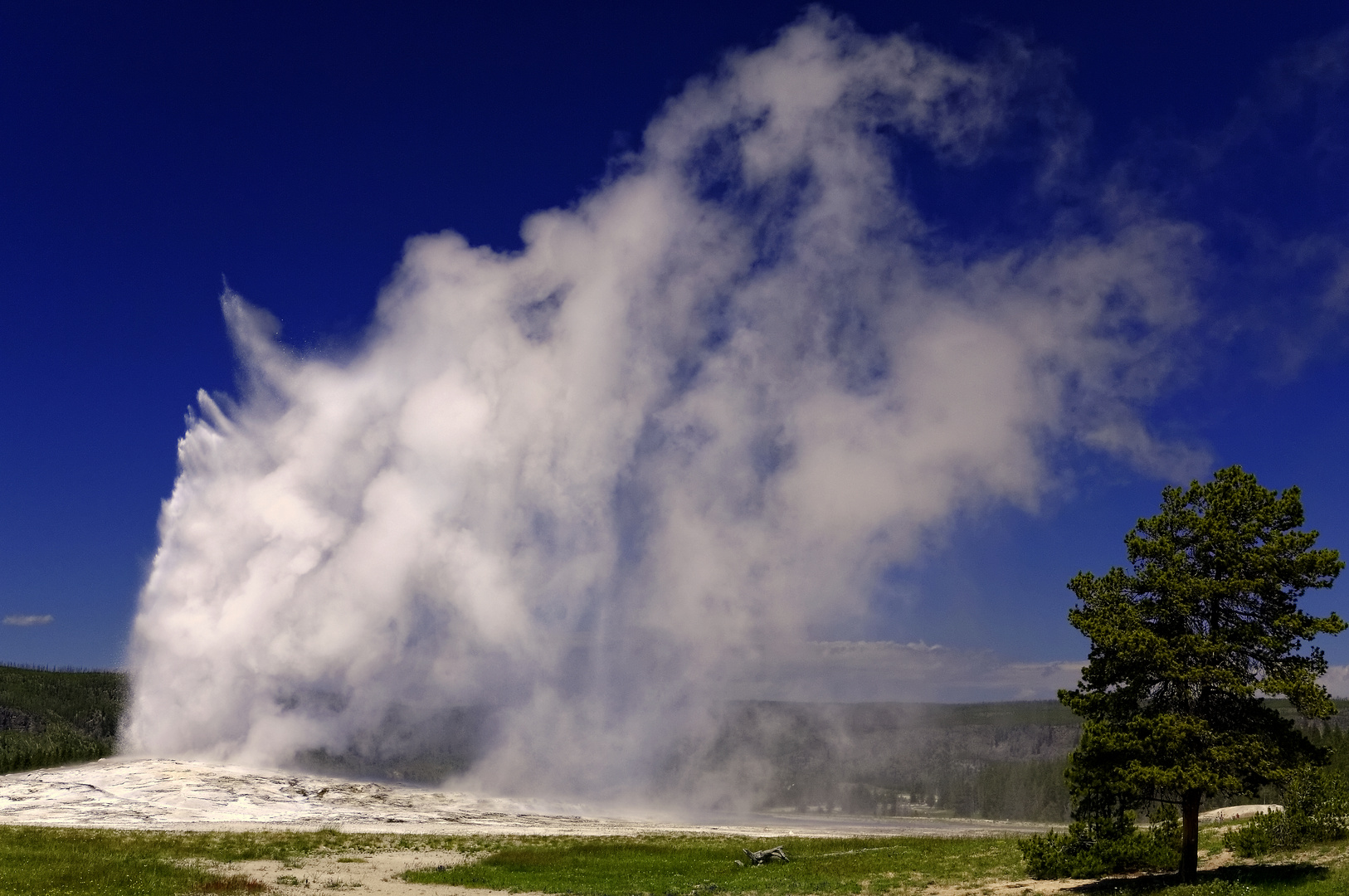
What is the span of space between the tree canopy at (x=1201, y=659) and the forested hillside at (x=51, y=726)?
413 ft

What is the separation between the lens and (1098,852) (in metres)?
32.0

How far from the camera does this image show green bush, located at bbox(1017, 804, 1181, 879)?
31188 millimetres

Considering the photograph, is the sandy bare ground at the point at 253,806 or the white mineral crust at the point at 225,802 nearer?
the sandy bare ground at the point at 253,806

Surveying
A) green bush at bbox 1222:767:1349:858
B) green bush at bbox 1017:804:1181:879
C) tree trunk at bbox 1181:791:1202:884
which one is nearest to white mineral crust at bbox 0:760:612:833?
green bush at bbox 1017:804:1181:879

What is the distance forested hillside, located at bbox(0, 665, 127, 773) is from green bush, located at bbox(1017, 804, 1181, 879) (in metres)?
121

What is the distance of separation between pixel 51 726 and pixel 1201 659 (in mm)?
199255

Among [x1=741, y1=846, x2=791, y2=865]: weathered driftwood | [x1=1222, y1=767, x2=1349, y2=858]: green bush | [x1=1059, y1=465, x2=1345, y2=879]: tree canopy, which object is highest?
[x1=1059, y1=465, x2=1345, y2=879]: tree canopy

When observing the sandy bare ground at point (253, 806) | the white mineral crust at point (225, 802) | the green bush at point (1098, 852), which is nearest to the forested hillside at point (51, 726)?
the sandy bare ground at point (253, 806)

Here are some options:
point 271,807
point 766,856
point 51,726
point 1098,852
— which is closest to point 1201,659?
point 1098,852

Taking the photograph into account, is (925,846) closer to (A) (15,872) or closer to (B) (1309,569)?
(B) (1309,569)

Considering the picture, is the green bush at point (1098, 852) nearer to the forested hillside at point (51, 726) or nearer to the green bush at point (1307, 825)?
the green bush at point (1307, 825)

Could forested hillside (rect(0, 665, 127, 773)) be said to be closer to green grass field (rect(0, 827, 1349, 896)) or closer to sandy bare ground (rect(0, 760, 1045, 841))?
sandy bare ground (rect(0, 760, 1045, 841))

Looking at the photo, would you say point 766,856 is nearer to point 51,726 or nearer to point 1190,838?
point 1190,838

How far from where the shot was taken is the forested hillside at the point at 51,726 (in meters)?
118
